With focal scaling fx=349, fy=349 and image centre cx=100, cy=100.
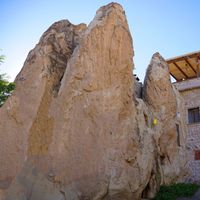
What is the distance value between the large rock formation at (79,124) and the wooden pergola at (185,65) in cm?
901

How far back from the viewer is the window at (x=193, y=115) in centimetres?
1819

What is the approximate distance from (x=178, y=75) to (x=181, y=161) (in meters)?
8.26

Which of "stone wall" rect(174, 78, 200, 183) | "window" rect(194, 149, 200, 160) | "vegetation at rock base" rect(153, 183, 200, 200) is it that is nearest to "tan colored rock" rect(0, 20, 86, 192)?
"vegetation at rock base" rect(153, 183, 200, 200)

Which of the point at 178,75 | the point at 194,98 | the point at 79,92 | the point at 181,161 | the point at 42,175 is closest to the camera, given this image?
the point at 42,175

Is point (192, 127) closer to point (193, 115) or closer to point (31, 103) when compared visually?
point (193, 115)

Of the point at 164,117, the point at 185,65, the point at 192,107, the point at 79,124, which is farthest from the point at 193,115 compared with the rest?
the point at 79,124

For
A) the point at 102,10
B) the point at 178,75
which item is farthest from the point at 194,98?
the point at 102,10

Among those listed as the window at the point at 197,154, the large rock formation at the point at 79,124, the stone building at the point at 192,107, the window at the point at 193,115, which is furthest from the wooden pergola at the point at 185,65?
the large rock formation at the point at 79,124

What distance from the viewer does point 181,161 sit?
14258mm

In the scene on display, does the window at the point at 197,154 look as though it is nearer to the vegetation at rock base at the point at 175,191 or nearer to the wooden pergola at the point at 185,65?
the wooden pergola at the point at 185,65

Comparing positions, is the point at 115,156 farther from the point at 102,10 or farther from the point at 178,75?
the point at 178,75

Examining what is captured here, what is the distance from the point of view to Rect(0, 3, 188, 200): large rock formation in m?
8.50

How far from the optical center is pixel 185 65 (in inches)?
789

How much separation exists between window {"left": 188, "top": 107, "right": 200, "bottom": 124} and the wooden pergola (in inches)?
77.9
